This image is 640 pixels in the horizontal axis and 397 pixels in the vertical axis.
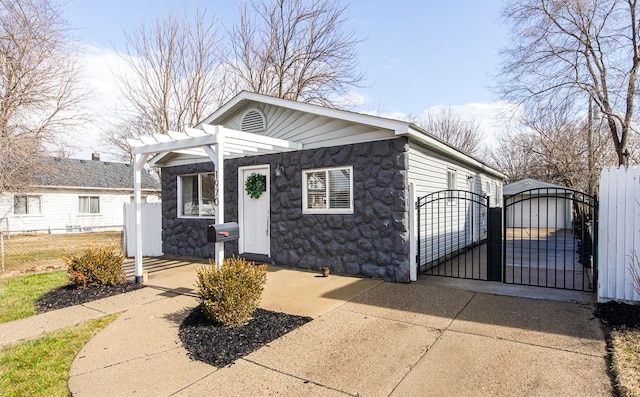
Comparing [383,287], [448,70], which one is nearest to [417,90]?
[448,70]

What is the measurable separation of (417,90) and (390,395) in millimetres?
13088

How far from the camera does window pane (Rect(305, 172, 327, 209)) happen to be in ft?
24.3

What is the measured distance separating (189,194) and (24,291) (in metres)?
4.38

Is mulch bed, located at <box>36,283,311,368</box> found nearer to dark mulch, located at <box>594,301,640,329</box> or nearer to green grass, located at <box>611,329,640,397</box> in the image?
green grass, located at <box>611,329,640,397</box>

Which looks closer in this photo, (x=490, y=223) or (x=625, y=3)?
(x=490, y=223)

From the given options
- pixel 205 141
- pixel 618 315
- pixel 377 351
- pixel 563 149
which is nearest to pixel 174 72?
pixel 205 141

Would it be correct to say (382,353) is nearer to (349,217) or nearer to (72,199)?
(349,217)

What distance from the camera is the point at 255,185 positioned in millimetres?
8328

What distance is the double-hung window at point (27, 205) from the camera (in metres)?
18.2

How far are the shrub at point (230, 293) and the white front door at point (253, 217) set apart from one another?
376cm

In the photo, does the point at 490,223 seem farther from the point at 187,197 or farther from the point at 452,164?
the point at 187,197

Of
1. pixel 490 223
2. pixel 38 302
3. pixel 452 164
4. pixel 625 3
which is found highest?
pixel 625 3

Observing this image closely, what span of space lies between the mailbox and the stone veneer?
2498 millimetres

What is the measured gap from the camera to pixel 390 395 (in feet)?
9.14
